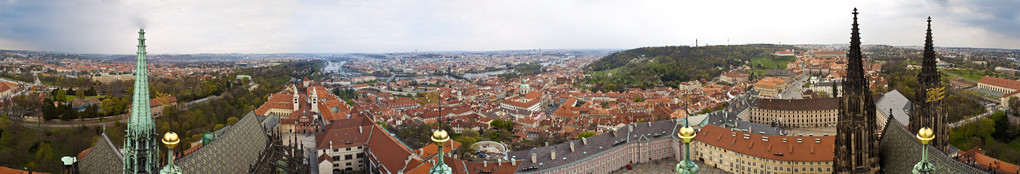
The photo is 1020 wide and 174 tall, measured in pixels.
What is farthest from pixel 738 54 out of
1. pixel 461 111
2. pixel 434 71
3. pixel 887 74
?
pixel 461 111

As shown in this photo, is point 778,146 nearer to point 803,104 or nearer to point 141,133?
point 803,104

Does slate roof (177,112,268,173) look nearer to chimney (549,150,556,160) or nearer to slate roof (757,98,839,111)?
chimney (549,150,556,160)

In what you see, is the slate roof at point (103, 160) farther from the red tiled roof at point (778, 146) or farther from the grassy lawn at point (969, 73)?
the grassy lawn at point (969, 73)

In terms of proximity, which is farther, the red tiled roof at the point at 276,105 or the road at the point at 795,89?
the road at the point at 795,89

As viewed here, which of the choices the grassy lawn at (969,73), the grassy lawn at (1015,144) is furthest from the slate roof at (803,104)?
the grassy lawn at (969,73)

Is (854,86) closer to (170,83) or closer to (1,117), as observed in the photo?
(1,117)

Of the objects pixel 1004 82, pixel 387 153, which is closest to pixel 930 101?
pixel 387 153
